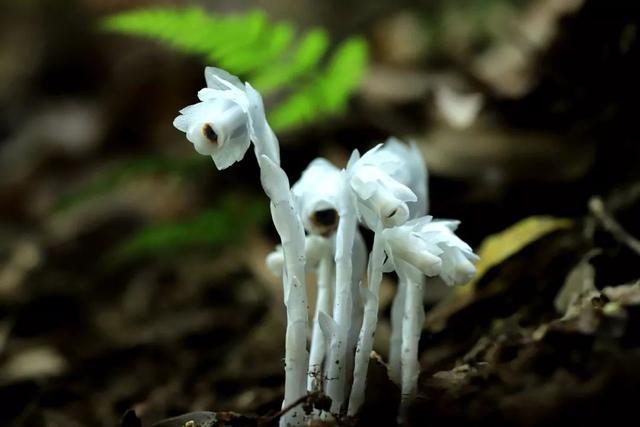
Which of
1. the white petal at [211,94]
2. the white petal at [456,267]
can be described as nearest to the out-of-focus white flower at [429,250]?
the white petal at [456,267]

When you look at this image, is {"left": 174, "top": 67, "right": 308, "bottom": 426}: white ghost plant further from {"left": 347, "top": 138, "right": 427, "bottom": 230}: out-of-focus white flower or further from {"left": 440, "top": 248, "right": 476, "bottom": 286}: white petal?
{"left": 440, "top": 248, "right": 476, "bottom": 286}: white petal

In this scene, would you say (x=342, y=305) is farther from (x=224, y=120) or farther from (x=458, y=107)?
(x=458, y=107)

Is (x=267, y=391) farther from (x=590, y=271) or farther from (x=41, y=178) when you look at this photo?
(x=41, y=178)

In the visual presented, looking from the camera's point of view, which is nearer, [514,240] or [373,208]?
[373,208]

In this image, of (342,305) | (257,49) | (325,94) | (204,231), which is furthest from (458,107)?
(342,305)

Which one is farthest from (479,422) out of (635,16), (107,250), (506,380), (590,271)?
(107,250)

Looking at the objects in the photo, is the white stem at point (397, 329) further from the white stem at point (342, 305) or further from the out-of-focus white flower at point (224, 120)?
the out-of-focus white flower at point (224, 120)

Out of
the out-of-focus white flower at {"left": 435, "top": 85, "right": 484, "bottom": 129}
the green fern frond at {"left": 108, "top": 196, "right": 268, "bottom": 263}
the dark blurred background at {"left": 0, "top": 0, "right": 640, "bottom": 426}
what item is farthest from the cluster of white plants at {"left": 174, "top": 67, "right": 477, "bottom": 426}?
the green fern frond at {"left": 108, "top": 196, "right": 268, "bottom": 263}
